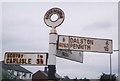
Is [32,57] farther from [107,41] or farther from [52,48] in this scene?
[107,41]

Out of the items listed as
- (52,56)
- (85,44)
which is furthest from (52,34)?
(85,44)

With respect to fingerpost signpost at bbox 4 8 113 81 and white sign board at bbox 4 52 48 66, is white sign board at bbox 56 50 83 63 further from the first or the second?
white sign board at bbox 4 52 48 66

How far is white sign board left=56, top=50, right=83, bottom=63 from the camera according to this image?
1798 centimetres

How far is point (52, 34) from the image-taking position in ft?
65.2

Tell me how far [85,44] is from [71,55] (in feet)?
3.16

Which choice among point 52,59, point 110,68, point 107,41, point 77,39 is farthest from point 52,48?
point 110,68

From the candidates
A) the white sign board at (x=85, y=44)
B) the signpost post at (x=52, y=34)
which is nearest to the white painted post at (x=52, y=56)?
the signpost post at (x=52, y=34)

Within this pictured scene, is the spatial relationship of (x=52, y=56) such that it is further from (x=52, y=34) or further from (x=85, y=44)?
(x=85, y=44)

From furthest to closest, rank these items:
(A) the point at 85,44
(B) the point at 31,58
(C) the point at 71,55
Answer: (B) the point at 31,58, (C) the point at 71,55, (A) the point at 85,44

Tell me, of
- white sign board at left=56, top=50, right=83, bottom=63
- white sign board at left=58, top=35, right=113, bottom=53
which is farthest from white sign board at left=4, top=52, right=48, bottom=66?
white sign board at left=58, top=35, right=113, bottom=53

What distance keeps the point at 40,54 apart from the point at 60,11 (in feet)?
10.2

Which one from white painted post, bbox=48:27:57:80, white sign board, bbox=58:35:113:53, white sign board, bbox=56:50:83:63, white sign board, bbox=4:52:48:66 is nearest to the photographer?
white sign board, bbox=58:35:113:53

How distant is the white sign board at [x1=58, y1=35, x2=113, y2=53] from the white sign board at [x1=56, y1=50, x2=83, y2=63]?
292 mm

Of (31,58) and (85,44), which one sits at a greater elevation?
(85,44)
